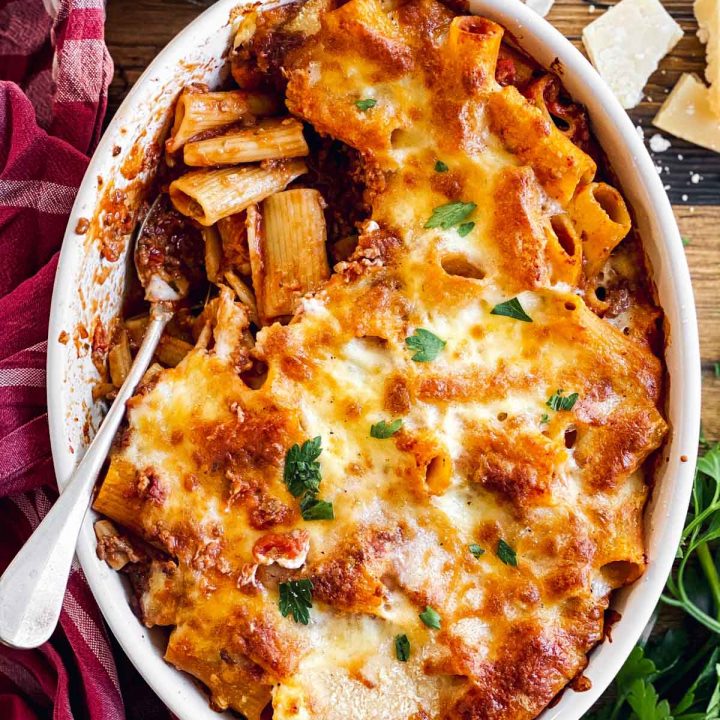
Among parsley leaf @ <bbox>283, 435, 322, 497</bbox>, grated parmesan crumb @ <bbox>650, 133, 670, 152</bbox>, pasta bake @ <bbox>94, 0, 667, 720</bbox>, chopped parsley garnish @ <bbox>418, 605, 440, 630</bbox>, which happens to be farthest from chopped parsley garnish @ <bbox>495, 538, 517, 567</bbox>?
grated parmesan crumb @ <bbox>650, 133, 670, 152</bbox>

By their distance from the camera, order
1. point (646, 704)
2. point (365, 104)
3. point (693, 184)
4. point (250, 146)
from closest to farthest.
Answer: point (365, 104)
point (250, 146)
point (646, 704)
point (693, 184)

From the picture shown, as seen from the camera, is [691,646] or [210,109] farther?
[691,646]

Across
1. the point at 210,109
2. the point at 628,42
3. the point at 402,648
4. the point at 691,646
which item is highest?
the point at 628,42

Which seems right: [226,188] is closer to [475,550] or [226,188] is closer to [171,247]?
[171,247]

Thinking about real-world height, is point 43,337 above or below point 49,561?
above

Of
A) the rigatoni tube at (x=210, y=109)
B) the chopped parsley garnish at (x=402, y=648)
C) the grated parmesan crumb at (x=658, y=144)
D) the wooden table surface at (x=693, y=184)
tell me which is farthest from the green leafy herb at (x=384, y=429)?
the grated parmesan crumb at (x=658, y=144)

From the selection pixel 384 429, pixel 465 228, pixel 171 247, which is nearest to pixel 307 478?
pixel 384 429

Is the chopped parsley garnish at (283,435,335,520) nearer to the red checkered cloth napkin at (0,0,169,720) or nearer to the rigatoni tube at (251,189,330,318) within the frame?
the rigatoni tube at (251,189,330,318)
